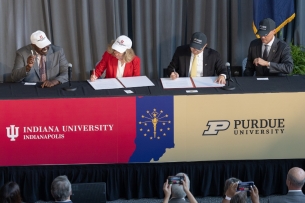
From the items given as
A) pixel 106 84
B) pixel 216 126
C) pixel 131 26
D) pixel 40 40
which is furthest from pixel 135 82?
pixel 131 26

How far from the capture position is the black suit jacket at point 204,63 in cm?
695

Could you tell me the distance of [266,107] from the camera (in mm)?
6176

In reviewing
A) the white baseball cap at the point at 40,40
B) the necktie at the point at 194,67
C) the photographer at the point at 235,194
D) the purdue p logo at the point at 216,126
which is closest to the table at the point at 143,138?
the purdue p logo at the point at 216,126

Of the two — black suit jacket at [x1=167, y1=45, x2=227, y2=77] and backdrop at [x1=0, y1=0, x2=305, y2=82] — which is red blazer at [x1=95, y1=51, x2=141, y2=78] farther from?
backdrop at [x1=0, y1=0, x2=305, y2=82]

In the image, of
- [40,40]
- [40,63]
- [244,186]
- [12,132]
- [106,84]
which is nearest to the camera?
[244,186]

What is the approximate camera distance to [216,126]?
6.16 m

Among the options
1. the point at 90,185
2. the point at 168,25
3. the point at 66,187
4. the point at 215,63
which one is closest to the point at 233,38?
the point at 168,25

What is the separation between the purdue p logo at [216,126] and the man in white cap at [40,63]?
4.96 ft

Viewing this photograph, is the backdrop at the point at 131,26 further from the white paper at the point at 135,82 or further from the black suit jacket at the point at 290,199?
the black suit jacket at the point at 290,199

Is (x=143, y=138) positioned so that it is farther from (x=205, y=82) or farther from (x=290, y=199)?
(x=290, y=199)

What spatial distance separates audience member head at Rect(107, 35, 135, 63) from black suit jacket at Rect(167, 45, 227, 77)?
1.58 ft

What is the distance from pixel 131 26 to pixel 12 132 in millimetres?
2858

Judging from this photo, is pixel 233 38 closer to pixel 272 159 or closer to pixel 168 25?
pixel 168 25

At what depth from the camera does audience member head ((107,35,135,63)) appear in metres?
6.74
